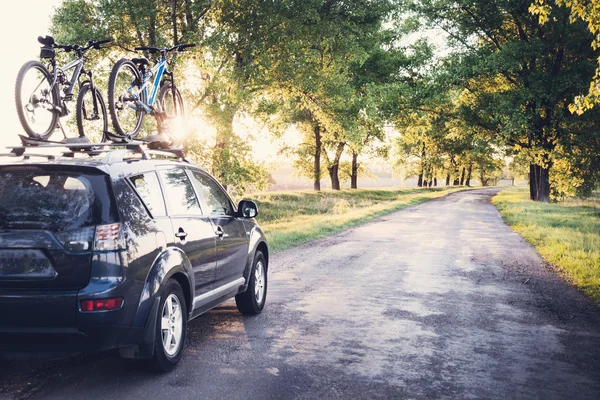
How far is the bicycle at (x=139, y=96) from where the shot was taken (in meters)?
6.70

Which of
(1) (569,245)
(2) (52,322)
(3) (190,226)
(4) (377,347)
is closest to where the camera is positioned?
(2) (52,322)

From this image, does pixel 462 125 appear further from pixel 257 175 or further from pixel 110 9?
pixel 110 9

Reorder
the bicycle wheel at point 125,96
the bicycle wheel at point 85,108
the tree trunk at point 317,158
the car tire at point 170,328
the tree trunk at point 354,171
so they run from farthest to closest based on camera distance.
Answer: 1. the tree trunk at point 354,171
2. the tree trunk at point 317,158
3. the bicycle wheel at point 125,96
4. the bicycle wheel at point 85,108
5. the car tire at point 170,328

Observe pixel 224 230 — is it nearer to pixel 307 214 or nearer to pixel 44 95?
pixel 44 95

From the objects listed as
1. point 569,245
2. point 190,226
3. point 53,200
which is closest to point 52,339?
point 53,200

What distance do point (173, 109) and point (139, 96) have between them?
1700mm

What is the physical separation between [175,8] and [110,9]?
83.7 inches

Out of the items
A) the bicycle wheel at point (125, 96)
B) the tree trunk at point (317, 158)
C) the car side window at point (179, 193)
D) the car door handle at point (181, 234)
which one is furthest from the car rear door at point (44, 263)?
the tree trunk at point (317, 158)

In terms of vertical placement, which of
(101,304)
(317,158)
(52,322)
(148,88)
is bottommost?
(52,322)

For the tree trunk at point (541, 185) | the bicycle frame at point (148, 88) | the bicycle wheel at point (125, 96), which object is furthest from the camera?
the tree trunk at point (541, 185)

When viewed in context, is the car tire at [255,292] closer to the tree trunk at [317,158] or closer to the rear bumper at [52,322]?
the rear bumper at [52,322]

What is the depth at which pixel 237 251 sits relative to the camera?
21.2ft

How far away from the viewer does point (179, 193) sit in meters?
5.47

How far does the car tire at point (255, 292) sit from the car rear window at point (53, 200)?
295 cm
